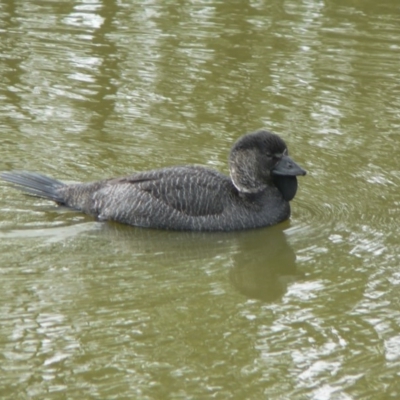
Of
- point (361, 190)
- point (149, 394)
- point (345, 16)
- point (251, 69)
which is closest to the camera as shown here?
point (149, 394)

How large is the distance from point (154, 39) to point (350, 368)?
30.2ft

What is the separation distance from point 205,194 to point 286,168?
82 centimetres

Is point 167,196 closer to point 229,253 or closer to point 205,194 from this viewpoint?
point 205,194

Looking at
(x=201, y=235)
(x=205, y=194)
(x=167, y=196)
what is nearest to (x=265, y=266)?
(x=201, y=235)

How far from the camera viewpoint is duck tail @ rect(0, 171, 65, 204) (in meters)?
10.4

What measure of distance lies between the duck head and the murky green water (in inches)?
17.1

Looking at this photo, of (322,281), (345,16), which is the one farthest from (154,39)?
(322,281)

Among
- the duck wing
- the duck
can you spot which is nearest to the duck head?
the duck

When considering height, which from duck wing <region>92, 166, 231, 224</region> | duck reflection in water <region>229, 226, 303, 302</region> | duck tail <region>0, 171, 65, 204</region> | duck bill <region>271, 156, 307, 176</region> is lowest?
duck reflection in water <region>229, 226, 303, 302</region>

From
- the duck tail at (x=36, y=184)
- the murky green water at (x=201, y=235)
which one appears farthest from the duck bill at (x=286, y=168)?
the duck tail at (x=36, y=184)

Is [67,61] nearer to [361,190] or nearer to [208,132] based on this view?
[208,132]

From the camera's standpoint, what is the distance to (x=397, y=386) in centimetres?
701

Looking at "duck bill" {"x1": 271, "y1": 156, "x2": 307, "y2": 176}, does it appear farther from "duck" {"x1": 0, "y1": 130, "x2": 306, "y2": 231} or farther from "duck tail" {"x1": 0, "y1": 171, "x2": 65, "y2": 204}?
"duck tail" {"x1": 0, "y1": 171, "x2": 65, "y2": 204}

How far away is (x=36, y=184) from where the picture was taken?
10500 millimetres
